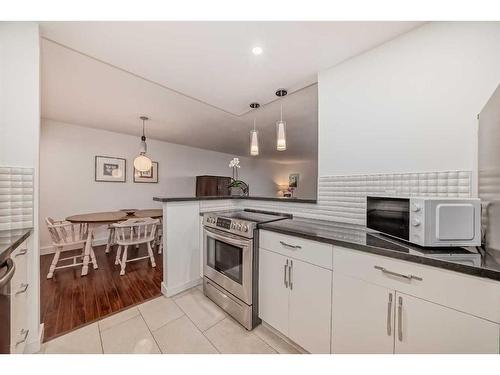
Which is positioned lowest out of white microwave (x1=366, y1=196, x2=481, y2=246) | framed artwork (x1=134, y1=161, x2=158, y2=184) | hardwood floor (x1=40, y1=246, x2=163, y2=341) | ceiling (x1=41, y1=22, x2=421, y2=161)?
hardwood floor (x1=40, y1=246, x2=163, y2=341)

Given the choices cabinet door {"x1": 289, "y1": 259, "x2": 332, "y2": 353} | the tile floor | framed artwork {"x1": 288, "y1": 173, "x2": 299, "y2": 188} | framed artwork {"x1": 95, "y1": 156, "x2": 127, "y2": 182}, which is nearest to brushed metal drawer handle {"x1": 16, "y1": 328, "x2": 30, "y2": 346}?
the tile floor

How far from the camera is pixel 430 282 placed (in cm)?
81

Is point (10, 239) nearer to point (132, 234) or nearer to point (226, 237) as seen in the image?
point (226, 237)

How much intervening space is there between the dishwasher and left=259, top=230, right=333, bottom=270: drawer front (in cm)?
131

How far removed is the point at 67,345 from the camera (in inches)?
52.4

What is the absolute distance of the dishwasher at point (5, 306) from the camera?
0.80 metres

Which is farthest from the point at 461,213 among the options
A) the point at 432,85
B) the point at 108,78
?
the point at 108,78

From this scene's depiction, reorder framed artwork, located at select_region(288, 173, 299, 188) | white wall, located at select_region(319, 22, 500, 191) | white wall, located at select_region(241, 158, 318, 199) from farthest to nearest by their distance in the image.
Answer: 1. framed artwork, located at select_region(288, 173, 299, 188)
2. white wall, located at select_region(241, 158, 318, 199)
3. white wall, located at select_region(319, 22, 500, 191)

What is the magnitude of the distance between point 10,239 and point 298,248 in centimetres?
163

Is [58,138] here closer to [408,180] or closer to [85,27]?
[85,27]

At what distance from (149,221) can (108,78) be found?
5.72ft

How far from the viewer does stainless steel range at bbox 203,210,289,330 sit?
1.50 metres

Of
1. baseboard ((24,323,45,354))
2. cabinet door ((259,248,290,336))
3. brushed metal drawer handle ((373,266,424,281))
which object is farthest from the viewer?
cabinet door ((259,248,290,336))

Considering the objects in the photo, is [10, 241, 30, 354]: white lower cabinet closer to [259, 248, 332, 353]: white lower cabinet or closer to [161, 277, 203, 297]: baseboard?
[161, 277, 203, 297]: baseboard
